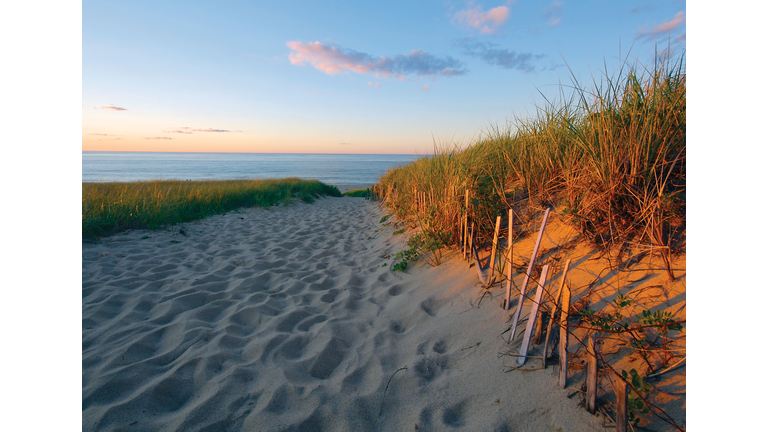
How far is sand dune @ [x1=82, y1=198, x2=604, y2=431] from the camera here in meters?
1.42

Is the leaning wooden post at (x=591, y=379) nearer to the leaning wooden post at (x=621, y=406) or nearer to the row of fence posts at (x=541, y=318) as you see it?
the row of fence posts at (x=541, y=318)

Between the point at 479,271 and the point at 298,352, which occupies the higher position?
the point at 479,271

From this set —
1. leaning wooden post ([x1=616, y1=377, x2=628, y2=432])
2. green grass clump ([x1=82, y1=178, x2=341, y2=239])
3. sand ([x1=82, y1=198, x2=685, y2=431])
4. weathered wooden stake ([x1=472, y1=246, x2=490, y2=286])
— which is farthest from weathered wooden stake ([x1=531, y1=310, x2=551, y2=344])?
green grass clump ([x1=82, y1=178, x2=341, y2=239])

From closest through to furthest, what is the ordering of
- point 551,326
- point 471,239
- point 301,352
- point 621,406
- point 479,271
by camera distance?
point 621,406 → point 551,326 → point 301,352 → point 479,271 → point 471,239

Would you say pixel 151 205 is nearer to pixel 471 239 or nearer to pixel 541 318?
pixel 471 239

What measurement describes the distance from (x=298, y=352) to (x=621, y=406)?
1.69 metres

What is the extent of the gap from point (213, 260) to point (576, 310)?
3.85m

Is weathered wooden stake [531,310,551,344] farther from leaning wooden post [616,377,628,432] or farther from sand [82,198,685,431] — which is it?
leaning wooden post [616,377,628,432]

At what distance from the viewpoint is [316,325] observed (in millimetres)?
2340

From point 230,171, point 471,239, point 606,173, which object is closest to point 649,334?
point 606,173

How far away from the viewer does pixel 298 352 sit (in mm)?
2014

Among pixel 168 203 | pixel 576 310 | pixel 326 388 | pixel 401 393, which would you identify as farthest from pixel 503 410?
pixel 168 203
